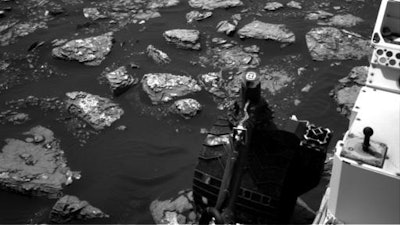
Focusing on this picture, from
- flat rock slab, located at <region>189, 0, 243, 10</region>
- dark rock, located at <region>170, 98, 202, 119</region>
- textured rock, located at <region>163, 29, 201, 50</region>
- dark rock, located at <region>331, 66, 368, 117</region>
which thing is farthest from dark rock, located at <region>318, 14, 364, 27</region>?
dark rock, located at <region>170, 98, 202, 119</region>

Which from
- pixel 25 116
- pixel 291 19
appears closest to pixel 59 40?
pixel 25 116

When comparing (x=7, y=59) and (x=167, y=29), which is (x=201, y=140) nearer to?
(x=167, y=29)

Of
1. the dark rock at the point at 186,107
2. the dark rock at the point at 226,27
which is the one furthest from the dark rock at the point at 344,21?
the dark rock at the point at 186,107

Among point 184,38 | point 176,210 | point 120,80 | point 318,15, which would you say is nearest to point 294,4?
point 318,15

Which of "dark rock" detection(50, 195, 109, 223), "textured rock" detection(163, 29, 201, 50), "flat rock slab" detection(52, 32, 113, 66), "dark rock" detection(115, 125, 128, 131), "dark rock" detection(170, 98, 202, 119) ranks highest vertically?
"textured rock" detection(163, 29, 201, 50)

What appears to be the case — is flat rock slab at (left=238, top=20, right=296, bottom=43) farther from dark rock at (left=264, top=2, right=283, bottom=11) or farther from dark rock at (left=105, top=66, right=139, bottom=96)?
dark rock at (left=105, top=66, right=139, bottom=96)

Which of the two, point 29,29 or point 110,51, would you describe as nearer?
point 110,51

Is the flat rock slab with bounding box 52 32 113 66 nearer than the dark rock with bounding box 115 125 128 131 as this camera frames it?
No
